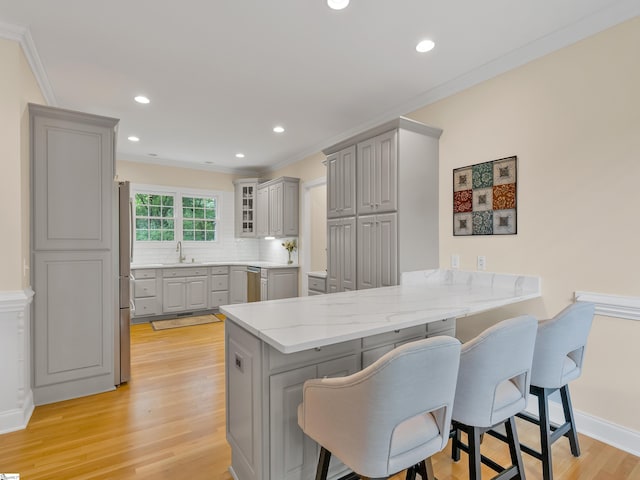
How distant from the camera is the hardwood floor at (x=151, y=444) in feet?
6.35

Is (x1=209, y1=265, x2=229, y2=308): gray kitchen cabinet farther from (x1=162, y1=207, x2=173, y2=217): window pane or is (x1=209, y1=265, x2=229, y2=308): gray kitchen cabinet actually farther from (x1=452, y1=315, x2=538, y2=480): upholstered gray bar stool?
(x1=452, y1=315, x2=538, y2=480): upholstered gray bar stool

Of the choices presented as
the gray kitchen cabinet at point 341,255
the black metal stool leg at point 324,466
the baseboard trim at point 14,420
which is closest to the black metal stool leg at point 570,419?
the black metal stool leg at point 324,466

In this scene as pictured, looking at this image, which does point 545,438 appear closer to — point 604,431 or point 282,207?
point 604,431

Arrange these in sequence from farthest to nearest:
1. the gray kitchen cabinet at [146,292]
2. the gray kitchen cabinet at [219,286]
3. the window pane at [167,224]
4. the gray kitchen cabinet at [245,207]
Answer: the gray kitchen cabinet at [245,207], the window pane at [167,224], the gray kitchen cabinet at [219,286], the gray kitchen cabinet at [146,292]

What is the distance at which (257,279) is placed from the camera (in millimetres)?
5719

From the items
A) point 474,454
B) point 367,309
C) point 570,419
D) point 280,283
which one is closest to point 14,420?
point 367,309

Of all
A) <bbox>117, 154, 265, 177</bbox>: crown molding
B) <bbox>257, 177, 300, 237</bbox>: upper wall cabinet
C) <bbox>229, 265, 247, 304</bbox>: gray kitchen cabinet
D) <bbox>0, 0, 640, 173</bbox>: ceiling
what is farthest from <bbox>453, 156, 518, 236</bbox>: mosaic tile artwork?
<bbox>117, 154, 265, 177</bbox>: crown molding

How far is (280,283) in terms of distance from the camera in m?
5.55

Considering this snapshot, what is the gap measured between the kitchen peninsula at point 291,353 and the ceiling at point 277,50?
75.1 inches

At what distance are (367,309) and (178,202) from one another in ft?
17.5

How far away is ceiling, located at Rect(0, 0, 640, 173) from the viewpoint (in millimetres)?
2162

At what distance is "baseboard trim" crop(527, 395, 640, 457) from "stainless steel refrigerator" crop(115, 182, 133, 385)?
12.0ft

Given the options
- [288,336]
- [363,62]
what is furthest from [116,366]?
[363,62]

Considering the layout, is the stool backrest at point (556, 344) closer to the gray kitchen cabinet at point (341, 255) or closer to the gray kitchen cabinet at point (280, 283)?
the gray kitchen cabinet at point (341, 255)
